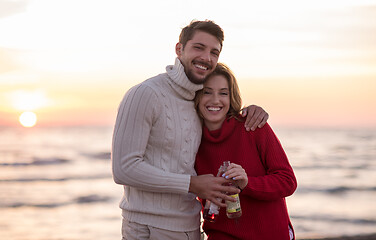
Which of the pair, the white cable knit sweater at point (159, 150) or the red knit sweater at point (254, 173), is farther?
the red knit sweater at point (254, 173)

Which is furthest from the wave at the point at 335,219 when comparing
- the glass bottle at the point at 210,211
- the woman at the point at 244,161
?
the glass bottle at the point at 210,211

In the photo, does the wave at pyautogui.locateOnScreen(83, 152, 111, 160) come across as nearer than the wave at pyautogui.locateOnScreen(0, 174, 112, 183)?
No

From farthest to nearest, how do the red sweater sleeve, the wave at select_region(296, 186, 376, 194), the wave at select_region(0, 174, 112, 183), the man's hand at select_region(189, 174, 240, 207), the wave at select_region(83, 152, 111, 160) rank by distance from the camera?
the wave at select_region(83, 152, 111, 160) < the wave at select_region(0, 174, 112, 183) < the wave at select_region(296, 186, 376, 194) < the red sweater sleeve < the man's hand at select_region(189, 174, 240, 207)

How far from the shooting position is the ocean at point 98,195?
31.9 ft

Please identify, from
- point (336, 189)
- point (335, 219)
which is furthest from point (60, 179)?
point (335, 219)

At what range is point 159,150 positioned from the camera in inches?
134

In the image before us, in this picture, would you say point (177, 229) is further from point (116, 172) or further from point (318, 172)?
point (318, 172)

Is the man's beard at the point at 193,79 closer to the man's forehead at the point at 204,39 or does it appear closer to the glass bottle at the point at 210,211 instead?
the man's forehead at the point at 204,39

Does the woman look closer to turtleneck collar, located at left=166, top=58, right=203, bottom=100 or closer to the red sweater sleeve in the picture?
the red sweater sleeve

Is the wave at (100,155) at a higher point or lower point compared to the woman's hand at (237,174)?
higher

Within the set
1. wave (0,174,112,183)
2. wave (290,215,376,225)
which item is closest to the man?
wave (290,215,376,225)

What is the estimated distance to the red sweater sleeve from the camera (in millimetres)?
3408

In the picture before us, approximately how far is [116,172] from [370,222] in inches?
334

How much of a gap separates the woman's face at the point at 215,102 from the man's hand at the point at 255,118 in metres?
0.18
